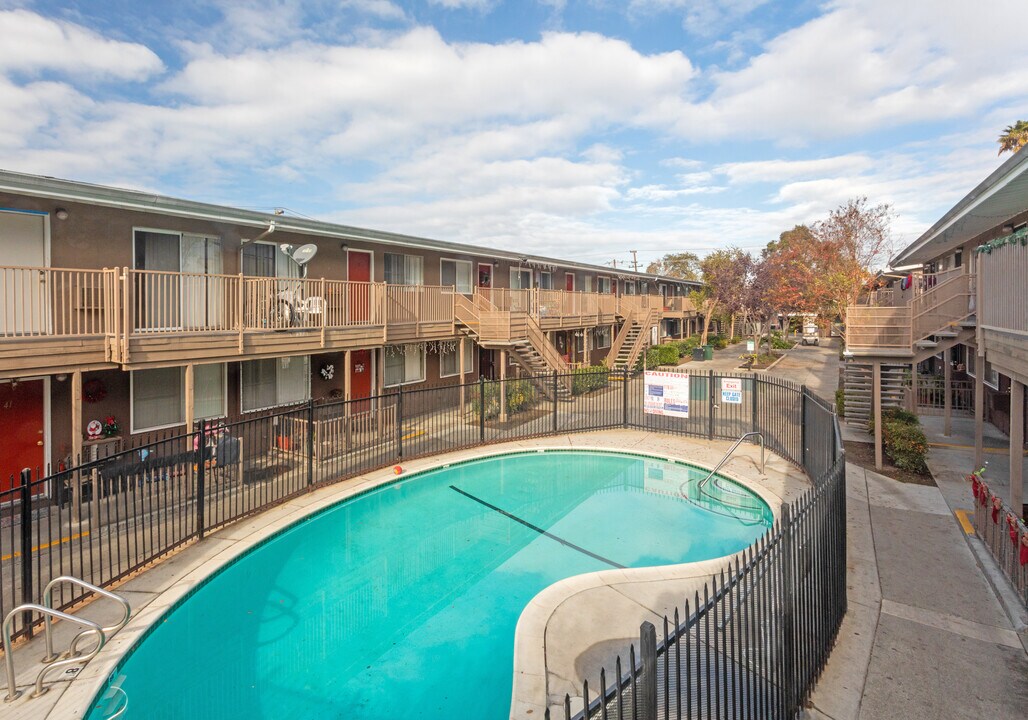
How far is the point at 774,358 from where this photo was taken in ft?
125

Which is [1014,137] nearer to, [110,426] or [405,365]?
[405,365]

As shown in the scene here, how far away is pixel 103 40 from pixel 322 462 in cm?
1381

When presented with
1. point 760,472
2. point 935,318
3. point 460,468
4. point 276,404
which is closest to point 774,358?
point 935,318

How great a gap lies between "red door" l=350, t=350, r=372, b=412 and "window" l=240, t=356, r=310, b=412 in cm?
173

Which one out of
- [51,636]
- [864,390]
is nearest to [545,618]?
[51,636]

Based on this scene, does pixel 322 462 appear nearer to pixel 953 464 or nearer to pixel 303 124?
pixel 953 464

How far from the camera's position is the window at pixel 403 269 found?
1846 cm

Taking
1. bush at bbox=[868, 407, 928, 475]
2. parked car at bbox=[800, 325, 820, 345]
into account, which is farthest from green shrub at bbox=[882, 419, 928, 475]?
parked car at bbox=[800, 325, 820, 345]

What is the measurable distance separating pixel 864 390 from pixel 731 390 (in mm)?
4230

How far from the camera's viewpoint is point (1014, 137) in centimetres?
3011

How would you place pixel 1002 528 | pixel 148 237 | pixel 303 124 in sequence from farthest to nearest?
1. pixel 303 124
2. pixel 148 237
3. pixel 1002 528

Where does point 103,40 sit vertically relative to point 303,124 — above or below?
below

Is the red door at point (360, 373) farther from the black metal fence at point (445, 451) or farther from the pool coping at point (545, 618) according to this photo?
the pool coping at point (545, 618)

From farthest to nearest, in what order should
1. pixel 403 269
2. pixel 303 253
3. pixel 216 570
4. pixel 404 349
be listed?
1. pixel 403 269
2. pixel 404 349
3. pixel 303 253
4. pixel 216 570
